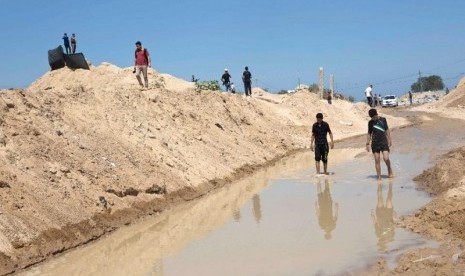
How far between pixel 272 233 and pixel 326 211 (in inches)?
62.4

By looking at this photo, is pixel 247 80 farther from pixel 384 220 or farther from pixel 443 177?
pixel 384 220

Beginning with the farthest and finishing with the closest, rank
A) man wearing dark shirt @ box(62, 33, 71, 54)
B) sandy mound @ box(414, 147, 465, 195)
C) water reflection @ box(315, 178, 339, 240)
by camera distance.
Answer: man wearing dark shirt @ box(62, 33, 71, 54) < sandy mound @ box(414, 147, 465, 195) < water reflection @ box(315, 178, 339, 240)

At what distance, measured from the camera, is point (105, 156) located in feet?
36.7

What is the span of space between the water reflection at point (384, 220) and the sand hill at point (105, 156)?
161 inches

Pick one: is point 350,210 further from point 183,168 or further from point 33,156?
point 33,156

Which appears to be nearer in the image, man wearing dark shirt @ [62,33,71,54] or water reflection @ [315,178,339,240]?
water reflection @ [315,178,339,240]

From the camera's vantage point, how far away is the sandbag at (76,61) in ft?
78.5

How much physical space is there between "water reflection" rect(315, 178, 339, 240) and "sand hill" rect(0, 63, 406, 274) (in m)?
2.78

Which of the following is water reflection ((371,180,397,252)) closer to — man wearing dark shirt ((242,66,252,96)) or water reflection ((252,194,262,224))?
water reflection ((252,194,262,224))

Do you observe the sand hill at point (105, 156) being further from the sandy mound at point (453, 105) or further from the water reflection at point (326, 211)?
the sandy mound at point (453, 105)

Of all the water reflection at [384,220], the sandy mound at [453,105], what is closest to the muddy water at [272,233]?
the water reflection at [384,220]

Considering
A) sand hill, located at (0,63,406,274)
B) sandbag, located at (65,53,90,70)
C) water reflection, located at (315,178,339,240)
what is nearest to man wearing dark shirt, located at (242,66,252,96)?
sand hill, located at (0,63,406,274)

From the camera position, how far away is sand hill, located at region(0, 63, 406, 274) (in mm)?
8242

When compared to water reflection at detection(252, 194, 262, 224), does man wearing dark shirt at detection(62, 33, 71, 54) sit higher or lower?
higher
